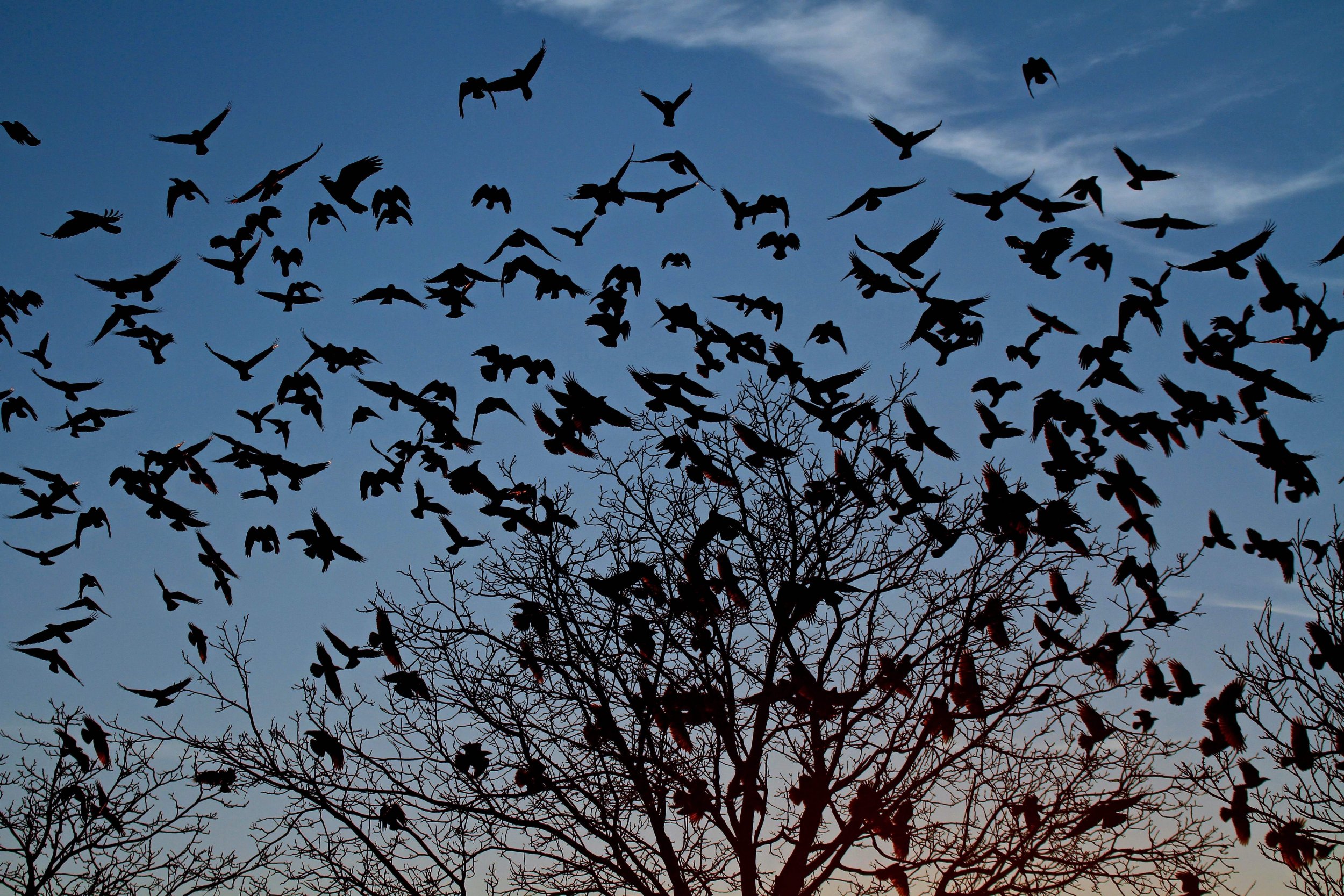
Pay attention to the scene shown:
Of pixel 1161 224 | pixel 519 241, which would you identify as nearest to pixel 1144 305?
pixel 1161 224

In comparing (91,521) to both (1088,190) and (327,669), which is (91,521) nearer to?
(327,669)

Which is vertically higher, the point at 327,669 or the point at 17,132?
the point at 17,132

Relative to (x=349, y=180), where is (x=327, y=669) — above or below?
below

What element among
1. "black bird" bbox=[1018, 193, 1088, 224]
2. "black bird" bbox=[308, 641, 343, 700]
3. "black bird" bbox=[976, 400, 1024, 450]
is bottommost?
"black bird" bbox=[308, 641, 343, 700]

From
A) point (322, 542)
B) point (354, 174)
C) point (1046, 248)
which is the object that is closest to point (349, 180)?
point (354, 174)

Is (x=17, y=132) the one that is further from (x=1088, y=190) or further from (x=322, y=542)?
(x=1088, y=190)

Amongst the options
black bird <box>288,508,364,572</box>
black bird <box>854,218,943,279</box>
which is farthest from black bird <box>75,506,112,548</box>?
black bird <box>854,218,943,279</box>

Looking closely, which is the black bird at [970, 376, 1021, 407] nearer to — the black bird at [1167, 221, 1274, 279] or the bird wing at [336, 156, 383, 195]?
the black bird at [1167, 221, 1274, 279]

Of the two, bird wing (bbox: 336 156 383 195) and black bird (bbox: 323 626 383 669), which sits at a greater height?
bird wing (bbox: 336 156 383 195)

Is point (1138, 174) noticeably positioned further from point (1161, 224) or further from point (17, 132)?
point (17, 132)

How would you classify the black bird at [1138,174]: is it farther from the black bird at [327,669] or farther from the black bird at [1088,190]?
the black bird at [327,669]

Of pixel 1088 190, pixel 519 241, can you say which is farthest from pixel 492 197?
pixel 1088 190

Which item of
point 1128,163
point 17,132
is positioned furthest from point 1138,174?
point 17,132

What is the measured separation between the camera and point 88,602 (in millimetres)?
10000
